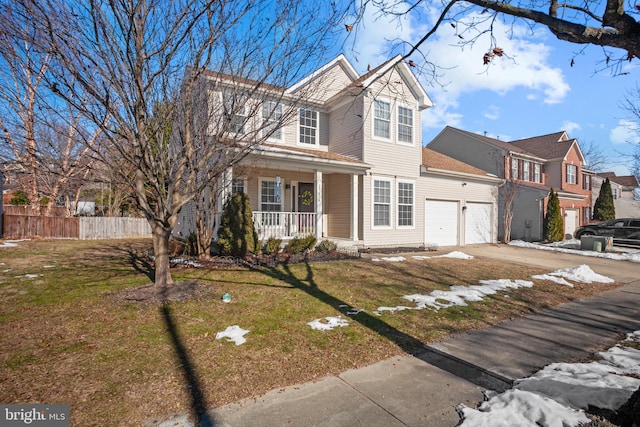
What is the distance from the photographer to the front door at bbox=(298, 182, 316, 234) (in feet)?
39.5

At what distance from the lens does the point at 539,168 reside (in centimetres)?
2409

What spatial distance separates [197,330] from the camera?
14.3 ft

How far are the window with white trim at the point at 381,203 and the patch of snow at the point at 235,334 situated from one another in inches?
365

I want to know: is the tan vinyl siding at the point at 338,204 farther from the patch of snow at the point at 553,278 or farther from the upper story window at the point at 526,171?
the upper story window at the point at 526,171

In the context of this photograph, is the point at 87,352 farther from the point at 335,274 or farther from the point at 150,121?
the point at 335,274

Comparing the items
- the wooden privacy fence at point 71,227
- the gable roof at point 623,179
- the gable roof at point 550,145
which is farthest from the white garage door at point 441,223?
the gable roof at point 623,179

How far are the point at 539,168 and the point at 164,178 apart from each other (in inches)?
1052

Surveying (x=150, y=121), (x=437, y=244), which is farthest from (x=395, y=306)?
(x=437, y=244)

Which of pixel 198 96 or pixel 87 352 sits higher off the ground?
pixel 198 96

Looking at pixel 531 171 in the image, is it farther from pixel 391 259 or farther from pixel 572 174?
pixel 391 259

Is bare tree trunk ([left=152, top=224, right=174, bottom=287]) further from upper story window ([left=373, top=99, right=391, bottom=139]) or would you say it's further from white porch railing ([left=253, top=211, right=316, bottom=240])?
upper story window ([left=373, top=99, right=391, bottom=139])

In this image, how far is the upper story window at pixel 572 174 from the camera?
24.8 metres

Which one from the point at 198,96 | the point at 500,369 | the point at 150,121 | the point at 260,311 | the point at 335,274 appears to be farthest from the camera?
the point at 335,274

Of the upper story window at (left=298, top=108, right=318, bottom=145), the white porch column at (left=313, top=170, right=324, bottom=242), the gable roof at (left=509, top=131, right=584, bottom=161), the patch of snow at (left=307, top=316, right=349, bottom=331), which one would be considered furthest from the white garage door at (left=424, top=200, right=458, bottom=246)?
the gable roof at (left=509, top=131, right=584, bottom=161)
